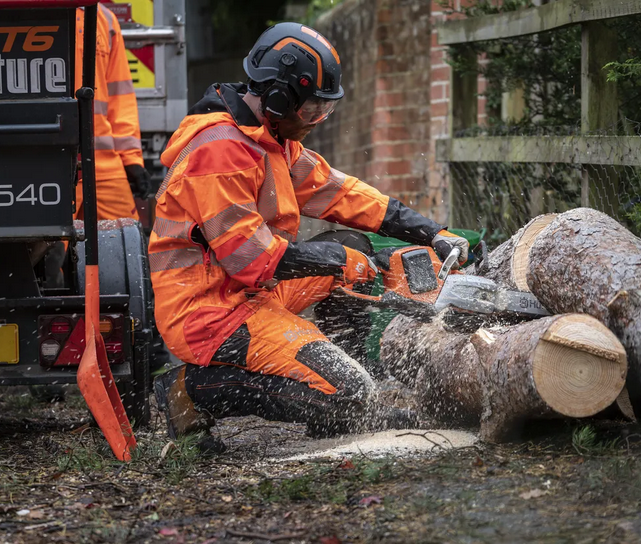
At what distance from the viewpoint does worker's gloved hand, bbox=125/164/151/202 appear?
5.84m

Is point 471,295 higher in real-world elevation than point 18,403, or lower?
higher

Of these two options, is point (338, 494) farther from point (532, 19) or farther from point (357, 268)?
point (532, 19)

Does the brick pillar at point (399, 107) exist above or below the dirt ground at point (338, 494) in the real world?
above

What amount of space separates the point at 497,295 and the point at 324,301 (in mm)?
962

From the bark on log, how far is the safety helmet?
1032 mm

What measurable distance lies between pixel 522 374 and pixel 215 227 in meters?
1.27

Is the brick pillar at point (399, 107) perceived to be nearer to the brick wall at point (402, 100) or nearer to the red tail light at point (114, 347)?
the brick wall at point (402, 100)

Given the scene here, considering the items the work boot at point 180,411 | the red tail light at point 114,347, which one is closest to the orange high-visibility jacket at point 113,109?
the red tail light at point 114,347

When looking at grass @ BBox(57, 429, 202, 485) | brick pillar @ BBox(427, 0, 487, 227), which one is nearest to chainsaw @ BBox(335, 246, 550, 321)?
grass @ BBox(57, 429, 202, 485)

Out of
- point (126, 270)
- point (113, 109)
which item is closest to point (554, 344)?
point (126, 270)

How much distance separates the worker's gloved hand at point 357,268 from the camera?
158 inches

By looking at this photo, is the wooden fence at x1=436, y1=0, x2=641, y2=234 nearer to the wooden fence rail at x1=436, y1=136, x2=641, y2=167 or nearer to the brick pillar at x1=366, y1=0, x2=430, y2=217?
the wooden fence rail at x1=436, y1=136, x2=641, y2=167

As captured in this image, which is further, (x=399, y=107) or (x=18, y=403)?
(x=399, y=107)

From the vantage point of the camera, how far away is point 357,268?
4031 millimetres
